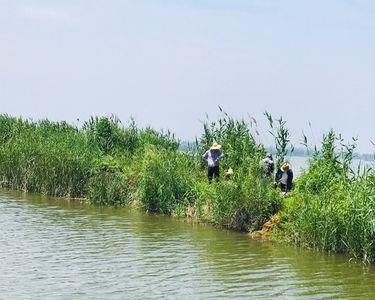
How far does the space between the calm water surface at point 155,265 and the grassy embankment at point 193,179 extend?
2.16 ft

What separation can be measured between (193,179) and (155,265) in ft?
22.8

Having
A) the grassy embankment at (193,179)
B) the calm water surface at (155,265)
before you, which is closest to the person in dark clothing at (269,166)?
the grassy embankment at (193,179)

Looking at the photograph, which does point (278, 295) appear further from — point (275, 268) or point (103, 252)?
point (103, 252)

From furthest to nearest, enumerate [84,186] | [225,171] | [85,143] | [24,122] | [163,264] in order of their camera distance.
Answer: [24,122] < [85,143] < [84,186] < [225,171] < [163,264]

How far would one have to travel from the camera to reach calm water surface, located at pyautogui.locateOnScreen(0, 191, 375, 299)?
10.9 metres

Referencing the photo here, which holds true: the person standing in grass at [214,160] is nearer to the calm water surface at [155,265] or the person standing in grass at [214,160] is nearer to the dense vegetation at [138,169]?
the dense vegetation at [138,169]

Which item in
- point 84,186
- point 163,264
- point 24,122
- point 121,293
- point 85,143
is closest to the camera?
point 121,293

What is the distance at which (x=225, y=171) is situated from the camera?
65.4ft

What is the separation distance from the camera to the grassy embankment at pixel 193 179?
47.0 feet

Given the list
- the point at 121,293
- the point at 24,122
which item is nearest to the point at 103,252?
the point at 121,293

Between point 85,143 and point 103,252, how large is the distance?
12.1 m

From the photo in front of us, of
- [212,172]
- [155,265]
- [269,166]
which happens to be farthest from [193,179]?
[155,265]

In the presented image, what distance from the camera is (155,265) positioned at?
12781mm

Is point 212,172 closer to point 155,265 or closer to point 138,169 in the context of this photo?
point 138,169
